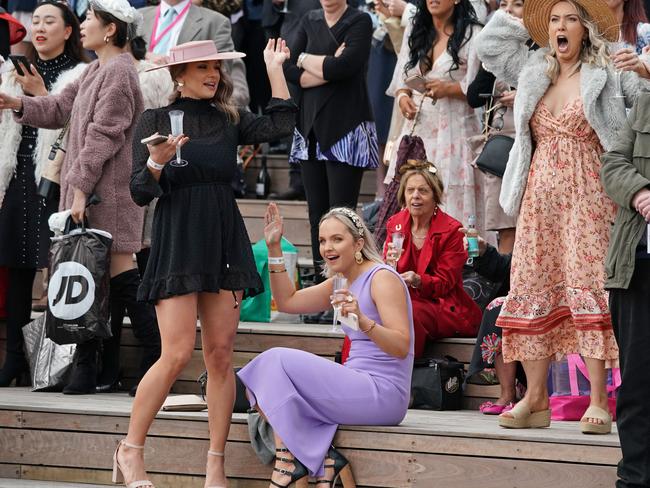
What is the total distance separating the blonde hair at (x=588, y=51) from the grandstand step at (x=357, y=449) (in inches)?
55.6

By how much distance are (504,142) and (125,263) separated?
6.04ft

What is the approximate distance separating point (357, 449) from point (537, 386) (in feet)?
2.46

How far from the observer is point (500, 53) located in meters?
5.83

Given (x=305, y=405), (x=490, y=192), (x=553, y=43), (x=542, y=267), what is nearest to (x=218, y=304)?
(x=305, y=405)

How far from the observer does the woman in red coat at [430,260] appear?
622 centimetres

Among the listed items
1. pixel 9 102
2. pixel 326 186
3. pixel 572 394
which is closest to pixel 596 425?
pixel 572 394

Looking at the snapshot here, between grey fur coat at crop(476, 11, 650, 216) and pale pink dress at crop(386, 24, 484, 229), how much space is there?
3.44ft

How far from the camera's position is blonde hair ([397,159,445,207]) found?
21.0 ft

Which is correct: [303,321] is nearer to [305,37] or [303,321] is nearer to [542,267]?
[305,37]

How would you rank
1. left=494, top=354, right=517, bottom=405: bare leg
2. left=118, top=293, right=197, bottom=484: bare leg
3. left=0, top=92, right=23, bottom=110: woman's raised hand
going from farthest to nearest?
left=0, top=92, right=23, bottom=110: woman's raised hand → left=494, top=354, right=517, bottom=405: bare leg → left=118, top=293, right=197, bottom=484: bare leg

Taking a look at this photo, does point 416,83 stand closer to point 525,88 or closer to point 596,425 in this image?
point 525,88

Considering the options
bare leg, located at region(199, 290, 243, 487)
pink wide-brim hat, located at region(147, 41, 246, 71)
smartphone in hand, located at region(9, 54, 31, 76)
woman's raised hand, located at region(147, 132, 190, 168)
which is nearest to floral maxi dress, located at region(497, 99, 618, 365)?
bare leg, located at region(199, 290, 243, 487)

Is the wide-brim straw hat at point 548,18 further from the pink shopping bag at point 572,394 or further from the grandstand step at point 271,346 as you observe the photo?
the grandstand step at point 271,346

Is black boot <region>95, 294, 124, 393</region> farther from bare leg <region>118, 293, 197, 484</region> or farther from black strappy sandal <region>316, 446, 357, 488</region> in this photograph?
black strappy sandal <region>316, 446, 357, 488</region>
